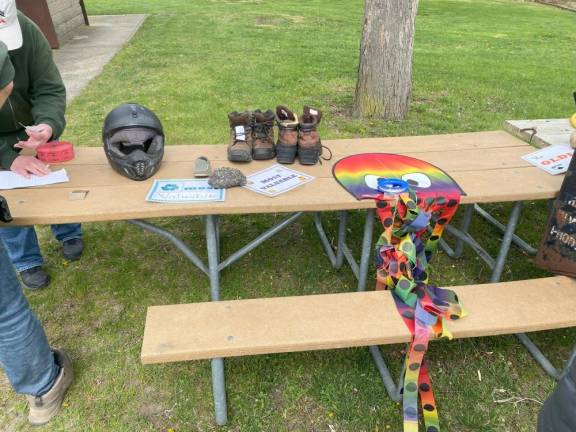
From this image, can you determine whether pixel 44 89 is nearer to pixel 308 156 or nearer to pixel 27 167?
pixel 27 167

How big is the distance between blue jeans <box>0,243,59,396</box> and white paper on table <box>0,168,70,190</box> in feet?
1.70

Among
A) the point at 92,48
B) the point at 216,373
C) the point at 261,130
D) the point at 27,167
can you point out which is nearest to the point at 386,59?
the point at 261,130

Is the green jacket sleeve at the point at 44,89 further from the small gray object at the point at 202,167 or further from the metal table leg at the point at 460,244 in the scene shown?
the metal table leg at the point at 460,244

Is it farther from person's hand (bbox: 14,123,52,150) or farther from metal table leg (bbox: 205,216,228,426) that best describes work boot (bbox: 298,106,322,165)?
person's hand (bbox: 14,123,52,150)

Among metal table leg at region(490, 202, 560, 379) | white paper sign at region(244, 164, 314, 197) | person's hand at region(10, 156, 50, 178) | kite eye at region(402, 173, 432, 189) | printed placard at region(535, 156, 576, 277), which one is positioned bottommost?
metal table leg at region(490, 202, 560, 379)

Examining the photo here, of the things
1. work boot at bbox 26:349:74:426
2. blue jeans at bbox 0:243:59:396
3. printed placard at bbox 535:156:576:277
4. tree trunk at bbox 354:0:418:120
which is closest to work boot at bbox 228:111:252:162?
blue jeans at bbox 0:243:59:396

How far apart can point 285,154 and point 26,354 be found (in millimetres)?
1542

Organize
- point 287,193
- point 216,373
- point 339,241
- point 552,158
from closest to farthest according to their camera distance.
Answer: point 216,373, point 287,193, point 552,158, point 339,241

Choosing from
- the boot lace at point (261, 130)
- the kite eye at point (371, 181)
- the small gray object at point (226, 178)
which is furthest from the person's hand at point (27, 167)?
the kite eye at point (371, 181)

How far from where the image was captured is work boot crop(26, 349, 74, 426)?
7.16ft

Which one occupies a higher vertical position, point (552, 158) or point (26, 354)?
point (552, 158)

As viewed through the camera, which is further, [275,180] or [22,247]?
[22,247]

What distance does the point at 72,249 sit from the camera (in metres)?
3.26

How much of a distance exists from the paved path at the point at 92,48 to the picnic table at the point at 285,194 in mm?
4575
